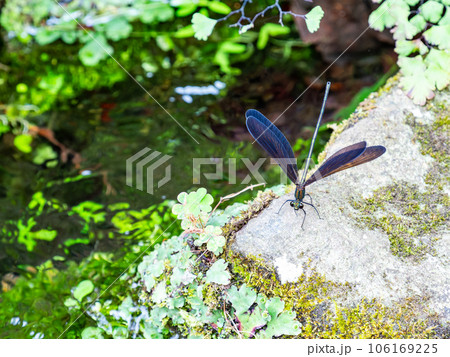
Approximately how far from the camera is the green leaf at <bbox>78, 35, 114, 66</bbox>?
11.8 ft

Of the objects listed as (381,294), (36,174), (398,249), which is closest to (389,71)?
(398,249)

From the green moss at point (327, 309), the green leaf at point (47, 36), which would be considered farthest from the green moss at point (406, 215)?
the green leaf at point (47, 36)

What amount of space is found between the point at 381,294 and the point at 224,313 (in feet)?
2.16

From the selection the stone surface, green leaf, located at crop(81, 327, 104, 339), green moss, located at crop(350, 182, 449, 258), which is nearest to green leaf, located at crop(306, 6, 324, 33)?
the stone surface

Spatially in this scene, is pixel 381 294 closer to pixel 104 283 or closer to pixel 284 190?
pixel 284 190

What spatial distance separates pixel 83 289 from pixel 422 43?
7.73 ft

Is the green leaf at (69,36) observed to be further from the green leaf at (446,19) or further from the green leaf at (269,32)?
the green leaf at (446,19)

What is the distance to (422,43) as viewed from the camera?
2264mm

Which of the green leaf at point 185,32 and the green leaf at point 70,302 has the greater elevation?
the green leaf at point 185,32

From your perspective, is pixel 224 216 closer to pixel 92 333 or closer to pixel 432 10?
pixel 92 333

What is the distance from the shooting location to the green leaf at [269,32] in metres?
3.50

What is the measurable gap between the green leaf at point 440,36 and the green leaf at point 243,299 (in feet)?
5.56
